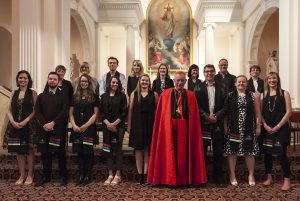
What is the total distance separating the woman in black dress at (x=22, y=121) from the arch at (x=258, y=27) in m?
7.98

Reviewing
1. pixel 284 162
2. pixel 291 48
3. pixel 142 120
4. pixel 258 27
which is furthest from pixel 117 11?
pixel 284 162

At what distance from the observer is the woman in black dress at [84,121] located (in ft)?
17.3

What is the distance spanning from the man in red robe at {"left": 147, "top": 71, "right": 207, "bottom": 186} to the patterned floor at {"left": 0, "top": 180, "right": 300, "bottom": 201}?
0.20m

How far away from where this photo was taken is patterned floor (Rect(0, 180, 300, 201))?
4.62m

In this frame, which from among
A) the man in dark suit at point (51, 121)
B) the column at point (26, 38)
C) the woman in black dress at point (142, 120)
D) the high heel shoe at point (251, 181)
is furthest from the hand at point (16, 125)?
the high heel shoe at point (251, 181)

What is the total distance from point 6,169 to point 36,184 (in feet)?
3.25

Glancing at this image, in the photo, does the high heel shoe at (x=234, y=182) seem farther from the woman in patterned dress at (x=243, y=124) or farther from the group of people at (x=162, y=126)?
the woman in patterned dress at (x=243, y=124)

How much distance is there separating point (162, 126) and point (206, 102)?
85 centimetres

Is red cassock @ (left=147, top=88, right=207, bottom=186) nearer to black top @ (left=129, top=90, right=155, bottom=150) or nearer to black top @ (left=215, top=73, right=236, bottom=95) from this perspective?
black top @ (left=129, top=90, right=155, bottom=150)

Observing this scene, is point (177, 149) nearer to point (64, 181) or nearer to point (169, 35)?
point (64, 181)

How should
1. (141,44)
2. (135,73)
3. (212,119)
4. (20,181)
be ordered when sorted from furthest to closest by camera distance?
(141,44), (135,73), (20,181), (212,119)

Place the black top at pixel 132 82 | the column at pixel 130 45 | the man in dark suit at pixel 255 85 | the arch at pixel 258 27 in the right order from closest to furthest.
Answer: the black top at pixel 132 82 → the man in dark suit at pixel 255 85 → the arch at pixel 258 27 → the column at pixel 130 45

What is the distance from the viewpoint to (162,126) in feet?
16.7

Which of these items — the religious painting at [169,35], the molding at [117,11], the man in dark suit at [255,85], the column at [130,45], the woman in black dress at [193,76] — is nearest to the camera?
the woman in black dress at [193,76]
